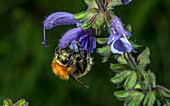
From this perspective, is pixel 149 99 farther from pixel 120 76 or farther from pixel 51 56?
pixel 51 56

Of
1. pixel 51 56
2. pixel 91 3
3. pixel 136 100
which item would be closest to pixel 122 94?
pixel 136 100

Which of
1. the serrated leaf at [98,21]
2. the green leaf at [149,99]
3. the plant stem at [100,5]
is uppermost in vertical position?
the plant stem at [100,5]

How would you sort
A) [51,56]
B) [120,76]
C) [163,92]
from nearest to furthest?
[120,76] < [163,92] < [51,56]

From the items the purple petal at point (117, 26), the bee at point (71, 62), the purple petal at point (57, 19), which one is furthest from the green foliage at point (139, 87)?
the purple petal at point (57, 19)

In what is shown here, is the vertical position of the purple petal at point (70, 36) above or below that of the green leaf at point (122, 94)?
above

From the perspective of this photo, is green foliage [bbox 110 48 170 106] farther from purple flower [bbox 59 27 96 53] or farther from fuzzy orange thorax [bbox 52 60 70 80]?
fuzzy orange thorax [bbox 52 60 70 80]

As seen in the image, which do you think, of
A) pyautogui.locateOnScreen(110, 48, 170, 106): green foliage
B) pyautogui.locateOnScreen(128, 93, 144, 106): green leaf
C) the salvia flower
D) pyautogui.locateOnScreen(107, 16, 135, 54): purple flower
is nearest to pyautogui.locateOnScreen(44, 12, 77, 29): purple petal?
the salvia flower

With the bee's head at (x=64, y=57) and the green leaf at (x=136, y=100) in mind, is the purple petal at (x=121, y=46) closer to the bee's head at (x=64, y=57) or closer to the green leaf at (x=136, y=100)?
the bee's head at (x=64, y=57)
